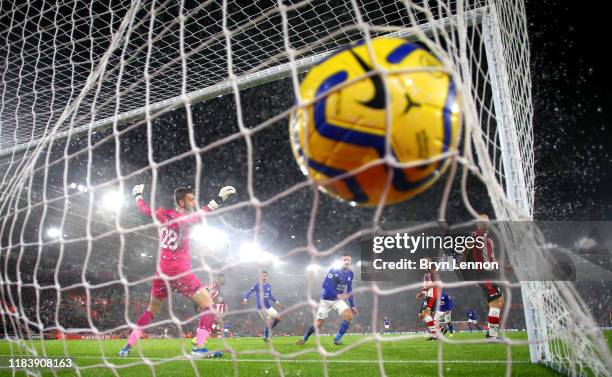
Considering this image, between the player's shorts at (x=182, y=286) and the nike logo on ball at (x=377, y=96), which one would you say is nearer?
the nike logo on ball at (x=377, y=96)

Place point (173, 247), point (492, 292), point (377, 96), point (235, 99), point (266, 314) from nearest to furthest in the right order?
1. point (377, 96)
2. point (266, 314)
3. point (235, 99)
4. point (173, 247)
5. point (492, 292)

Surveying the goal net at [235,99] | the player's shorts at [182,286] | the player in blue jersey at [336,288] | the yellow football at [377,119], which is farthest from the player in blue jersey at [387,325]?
the yellow football at [377,119]

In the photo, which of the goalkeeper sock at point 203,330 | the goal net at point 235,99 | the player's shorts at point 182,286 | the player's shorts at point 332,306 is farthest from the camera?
the player's shorts at point 332,306

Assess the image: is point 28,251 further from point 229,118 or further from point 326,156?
point 326,156

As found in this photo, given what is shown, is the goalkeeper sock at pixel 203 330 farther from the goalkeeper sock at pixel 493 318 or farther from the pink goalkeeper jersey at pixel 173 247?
the goalkeeper sock at pixel 493 318

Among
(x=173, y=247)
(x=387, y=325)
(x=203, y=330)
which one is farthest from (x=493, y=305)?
(x=387, y=325)

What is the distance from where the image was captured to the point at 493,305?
5.11m

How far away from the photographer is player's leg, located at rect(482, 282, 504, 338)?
506 centimetres

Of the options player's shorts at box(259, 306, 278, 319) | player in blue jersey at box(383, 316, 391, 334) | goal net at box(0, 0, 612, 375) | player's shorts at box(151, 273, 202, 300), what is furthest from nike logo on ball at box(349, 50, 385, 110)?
player in blue jersey at box(383, 316, 391, 334)

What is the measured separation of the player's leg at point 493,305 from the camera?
5062mm

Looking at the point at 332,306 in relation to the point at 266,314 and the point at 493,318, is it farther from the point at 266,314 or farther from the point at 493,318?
the point at 266,314

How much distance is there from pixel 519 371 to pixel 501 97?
219 cm

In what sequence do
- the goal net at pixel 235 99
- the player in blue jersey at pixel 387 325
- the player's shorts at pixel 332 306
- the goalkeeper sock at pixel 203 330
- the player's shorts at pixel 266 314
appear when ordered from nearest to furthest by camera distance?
the player's shorts at pixel 266 314
the goal net at pixel 235 99
the goalkeeper sock at pixel 203 330
the player's shorts at pixel 332 306
the player in blue jersey at pixel 387 325

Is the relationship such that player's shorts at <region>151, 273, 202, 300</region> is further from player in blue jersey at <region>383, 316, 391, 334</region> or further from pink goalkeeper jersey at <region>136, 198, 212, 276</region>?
player in blue jersey at <region>383, 316, 391, 334</region>
